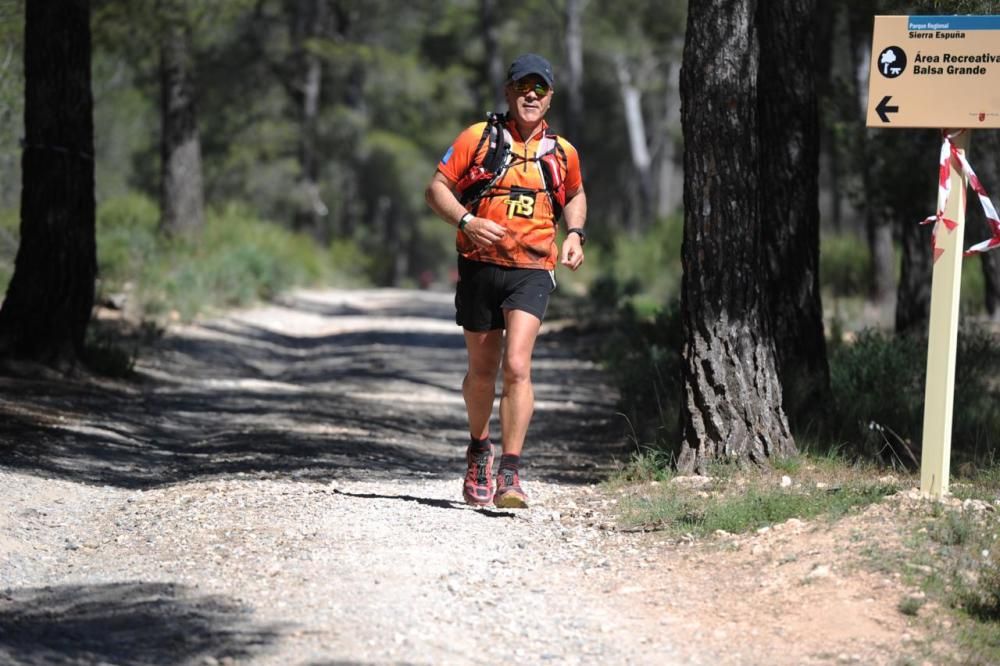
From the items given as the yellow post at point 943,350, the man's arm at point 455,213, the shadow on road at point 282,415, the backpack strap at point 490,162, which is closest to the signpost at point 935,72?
the yellow post at point 943,350

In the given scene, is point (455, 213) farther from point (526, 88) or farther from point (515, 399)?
point (515, 399)

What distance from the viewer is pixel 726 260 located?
27.4 ft

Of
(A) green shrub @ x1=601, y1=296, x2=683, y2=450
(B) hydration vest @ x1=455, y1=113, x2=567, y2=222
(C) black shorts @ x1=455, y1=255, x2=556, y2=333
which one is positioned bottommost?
(A) green shrub @ x1=601, y1=296, x2=683, y2=450

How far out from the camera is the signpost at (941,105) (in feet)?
22.8

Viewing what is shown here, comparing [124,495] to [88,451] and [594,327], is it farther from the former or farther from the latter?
[594,327]

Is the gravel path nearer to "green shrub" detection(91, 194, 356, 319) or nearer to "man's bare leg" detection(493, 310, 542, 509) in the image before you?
"man's bare leg" detection(493, 310, 542, 509)

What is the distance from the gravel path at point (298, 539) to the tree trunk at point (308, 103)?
25.6 meters

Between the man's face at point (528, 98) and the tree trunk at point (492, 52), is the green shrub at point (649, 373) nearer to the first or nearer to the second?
the man's face at point (528, 98)

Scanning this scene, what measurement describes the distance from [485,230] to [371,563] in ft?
5.39

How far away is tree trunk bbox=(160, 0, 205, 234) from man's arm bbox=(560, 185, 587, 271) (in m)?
16.6

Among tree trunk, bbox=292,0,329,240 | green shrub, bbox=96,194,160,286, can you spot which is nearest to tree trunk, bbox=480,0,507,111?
tree trunk, bbox=292,0,329,240

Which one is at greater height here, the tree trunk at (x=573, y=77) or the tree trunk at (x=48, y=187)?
the tree trunk at (x=573, y=77)

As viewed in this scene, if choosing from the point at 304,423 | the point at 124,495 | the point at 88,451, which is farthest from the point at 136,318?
the point at 124,495

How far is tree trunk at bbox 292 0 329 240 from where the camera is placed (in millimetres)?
38312
